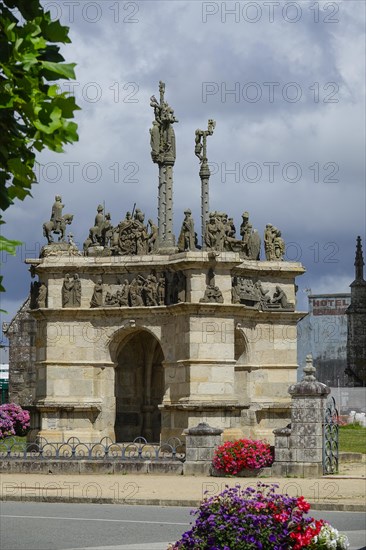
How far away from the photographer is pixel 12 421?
133 ft

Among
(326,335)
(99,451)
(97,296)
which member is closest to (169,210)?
(97,296)

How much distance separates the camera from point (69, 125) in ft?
16.3

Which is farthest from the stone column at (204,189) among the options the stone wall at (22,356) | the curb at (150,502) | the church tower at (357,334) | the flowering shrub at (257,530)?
the church tower at (357,334)

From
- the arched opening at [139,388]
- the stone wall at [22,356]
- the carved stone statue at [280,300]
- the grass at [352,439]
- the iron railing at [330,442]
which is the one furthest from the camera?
the stone wall at [22,356]

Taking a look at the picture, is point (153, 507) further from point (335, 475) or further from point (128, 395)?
point (128, 395)

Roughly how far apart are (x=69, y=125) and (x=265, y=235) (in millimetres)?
32636

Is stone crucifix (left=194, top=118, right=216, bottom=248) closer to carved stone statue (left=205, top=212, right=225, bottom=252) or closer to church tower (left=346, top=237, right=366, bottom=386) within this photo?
carved stone statue (left=205, top=212, right=225, bottom=252)

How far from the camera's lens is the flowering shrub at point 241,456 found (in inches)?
1075

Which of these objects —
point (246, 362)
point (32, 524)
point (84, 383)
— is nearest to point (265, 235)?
point (246, 362)

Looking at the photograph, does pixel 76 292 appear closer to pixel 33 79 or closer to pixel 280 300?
pixel 280 300

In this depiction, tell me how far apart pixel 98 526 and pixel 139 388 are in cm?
1902

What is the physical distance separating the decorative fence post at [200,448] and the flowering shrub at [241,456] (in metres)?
0.35

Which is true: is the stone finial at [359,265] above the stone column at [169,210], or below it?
above

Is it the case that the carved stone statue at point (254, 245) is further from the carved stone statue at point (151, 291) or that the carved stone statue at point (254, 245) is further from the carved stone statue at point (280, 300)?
the carved stone statue at point (151, 291)
